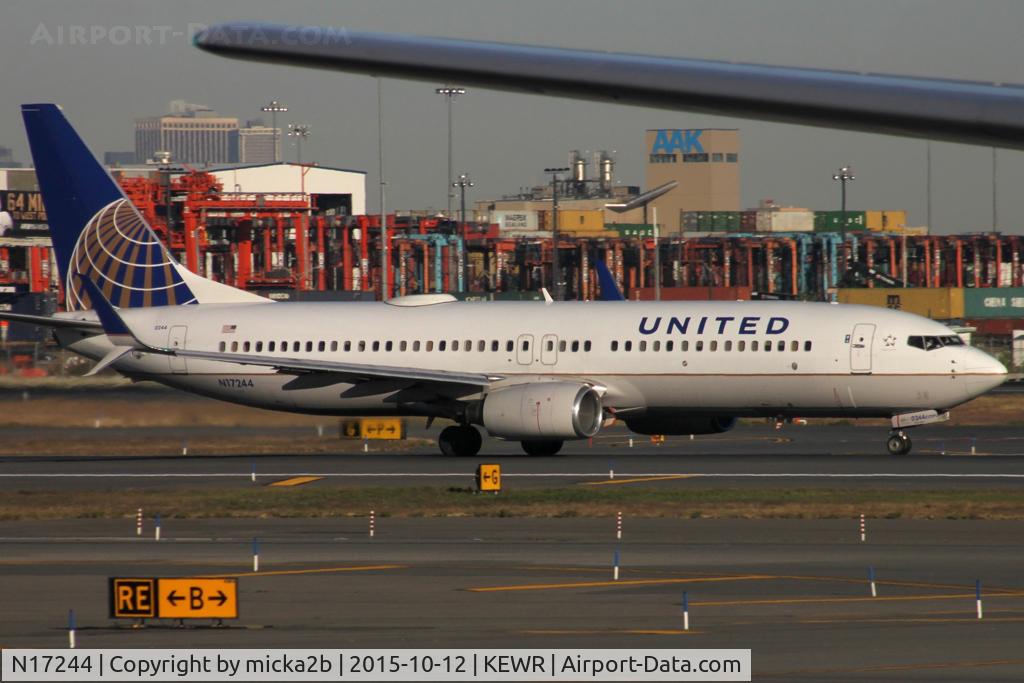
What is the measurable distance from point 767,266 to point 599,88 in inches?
5753

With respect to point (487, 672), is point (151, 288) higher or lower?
higher

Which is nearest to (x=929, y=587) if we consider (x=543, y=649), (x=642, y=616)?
(x=642, y=616)

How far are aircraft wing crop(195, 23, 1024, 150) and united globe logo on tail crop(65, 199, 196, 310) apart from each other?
42.5 meters

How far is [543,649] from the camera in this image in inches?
604

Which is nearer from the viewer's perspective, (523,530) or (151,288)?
(523,530)

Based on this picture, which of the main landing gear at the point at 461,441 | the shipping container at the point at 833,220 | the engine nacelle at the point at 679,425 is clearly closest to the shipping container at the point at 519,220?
the shipping container at the point at 833,220

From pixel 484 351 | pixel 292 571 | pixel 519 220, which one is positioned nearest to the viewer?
pixel 292 571

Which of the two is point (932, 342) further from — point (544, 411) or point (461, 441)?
point (461, 441)

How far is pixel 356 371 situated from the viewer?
4025cm

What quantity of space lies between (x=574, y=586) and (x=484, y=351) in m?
21.4

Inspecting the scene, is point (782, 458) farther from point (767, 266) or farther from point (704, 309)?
point (767, 266)

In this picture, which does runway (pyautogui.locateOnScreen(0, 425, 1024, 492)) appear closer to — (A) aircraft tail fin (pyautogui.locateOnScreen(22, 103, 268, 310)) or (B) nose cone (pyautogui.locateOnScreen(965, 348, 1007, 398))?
(B) nose cone (pyautogui.locateOnScreen(965, 348, 1007, 398))

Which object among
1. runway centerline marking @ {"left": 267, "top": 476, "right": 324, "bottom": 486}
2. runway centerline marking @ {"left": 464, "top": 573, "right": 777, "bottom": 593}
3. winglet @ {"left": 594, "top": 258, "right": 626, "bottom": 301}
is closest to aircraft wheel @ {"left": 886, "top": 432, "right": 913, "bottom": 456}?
winglet @ {"left": 594, "top": 258, "right": 626, "bottom": 301}

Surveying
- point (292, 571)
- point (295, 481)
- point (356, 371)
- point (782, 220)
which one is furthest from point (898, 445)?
point (782, 220)
